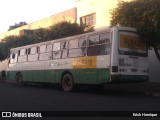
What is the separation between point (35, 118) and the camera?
32.4ft

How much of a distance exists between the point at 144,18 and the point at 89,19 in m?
15.6

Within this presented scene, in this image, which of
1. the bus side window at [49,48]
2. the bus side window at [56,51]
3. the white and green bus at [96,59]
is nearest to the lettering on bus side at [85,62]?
the white and green bus at [96,59]

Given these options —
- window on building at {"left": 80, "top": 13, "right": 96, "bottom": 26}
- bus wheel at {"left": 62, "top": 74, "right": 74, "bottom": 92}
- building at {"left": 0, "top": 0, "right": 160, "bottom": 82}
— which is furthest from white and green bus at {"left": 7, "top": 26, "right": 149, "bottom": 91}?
window on building at {"left": 80, "top": 13, "right": 96, "bottom": 26}

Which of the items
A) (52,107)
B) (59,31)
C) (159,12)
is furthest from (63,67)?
(59,31)

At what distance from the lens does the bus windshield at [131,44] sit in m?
17.0

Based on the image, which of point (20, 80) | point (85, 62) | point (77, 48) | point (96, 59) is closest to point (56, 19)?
point (20, 80)

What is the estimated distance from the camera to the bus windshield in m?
17.0

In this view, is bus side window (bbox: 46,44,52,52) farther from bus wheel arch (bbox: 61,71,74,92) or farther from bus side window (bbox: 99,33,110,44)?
bus side window (bbox: 99,33,110,44)

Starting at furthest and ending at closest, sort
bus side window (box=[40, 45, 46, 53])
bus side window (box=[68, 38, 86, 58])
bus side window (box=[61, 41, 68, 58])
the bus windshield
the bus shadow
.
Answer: bus side window (box=[40, 45, 46, 53]) → bus side window (box=[61, 41, 68, 58]) → bus side window (box=[68, 38, 86, 58]) → the bus shadow → the bus windshield

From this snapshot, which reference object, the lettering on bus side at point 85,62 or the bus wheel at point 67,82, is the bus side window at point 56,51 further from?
the lettering on bus side at point 85,62

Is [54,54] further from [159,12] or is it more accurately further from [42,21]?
[42,21]

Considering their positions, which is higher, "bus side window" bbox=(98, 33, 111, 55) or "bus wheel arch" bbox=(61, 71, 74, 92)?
"bus side window" bbox=(98, 33, 111, 55)

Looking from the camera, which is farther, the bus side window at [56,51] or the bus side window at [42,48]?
the bus side window at [42,48]

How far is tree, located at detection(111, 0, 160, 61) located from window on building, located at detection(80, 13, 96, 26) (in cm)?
1285
